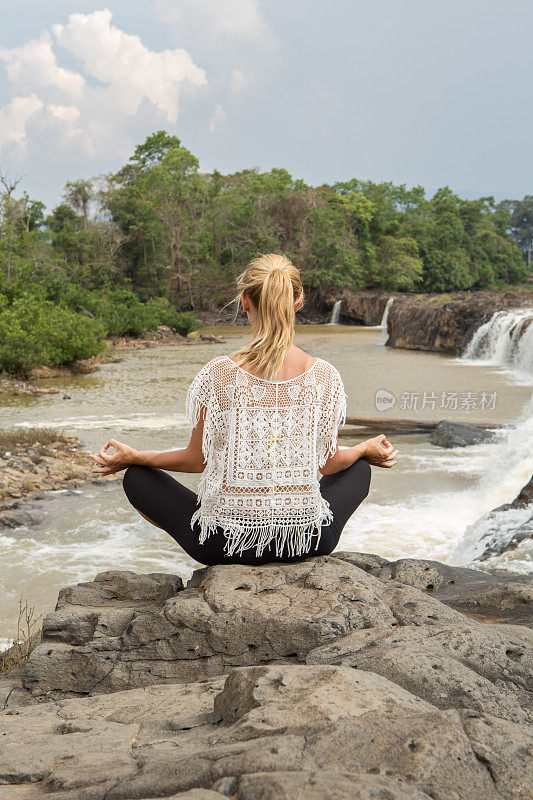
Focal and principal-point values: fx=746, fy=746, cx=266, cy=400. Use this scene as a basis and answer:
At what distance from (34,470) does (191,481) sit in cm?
174

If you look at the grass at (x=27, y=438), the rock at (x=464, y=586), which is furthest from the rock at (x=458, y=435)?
the rock at (x=464, y=586)

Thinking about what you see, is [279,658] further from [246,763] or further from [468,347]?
[468,347]

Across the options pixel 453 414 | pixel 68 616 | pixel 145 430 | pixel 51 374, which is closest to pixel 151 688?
pixel 68 616

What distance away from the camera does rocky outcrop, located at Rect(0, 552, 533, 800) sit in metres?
1.37

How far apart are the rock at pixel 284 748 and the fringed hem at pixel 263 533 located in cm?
84

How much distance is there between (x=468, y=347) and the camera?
22.3 meters

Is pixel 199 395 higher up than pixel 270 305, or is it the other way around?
pixel 270 305

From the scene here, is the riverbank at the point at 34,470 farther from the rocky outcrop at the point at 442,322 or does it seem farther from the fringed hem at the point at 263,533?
the rocky outcrop at the point at 442,322

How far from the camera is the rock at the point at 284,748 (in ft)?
4.29

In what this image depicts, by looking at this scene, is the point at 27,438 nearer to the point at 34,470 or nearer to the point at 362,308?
the point at 34,470

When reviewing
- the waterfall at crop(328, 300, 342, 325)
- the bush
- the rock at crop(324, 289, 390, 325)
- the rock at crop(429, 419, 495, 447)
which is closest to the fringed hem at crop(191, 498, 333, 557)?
the rock at crop(429, 419, 495, 447)

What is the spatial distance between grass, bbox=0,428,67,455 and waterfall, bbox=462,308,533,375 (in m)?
12.1

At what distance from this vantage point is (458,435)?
376 inches

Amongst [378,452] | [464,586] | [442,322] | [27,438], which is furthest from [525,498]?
[442,322]
